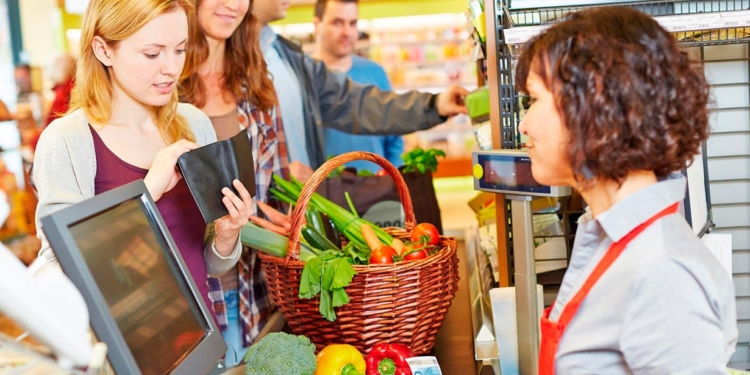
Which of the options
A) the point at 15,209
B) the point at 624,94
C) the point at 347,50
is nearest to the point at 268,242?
the point at 624,94

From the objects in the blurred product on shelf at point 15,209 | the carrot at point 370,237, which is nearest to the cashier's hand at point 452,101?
the carrot at point 370,237

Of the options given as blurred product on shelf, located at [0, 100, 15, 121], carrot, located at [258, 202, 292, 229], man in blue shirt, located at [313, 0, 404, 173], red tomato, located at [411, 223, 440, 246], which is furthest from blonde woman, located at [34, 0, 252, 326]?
blurred product on shelf, located at [0, 100, 15, 121]

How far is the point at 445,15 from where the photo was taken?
11.6 meters

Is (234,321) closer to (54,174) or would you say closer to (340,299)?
(340,299)

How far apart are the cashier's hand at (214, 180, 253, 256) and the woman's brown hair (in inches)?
32.2

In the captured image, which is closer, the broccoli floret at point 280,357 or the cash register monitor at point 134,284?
the cash register monitor at point 134,284

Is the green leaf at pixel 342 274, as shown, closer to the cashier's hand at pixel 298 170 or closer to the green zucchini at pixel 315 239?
the green zucchini at pixel 315 239

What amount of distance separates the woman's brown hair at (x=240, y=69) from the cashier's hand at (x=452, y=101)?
0.76 metres

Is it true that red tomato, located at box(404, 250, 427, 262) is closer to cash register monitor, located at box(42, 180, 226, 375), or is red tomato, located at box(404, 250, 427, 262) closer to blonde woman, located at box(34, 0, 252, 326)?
blonde woman, located at box(34, 0, 252, 326)

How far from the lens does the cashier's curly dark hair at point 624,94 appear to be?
1.13 metres

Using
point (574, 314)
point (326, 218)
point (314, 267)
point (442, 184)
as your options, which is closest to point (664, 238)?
point (574, 314)

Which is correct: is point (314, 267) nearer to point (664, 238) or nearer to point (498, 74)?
point (498, 74)

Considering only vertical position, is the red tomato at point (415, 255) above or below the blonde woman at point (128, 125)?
below

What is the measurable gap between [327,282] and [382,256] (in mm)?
194
